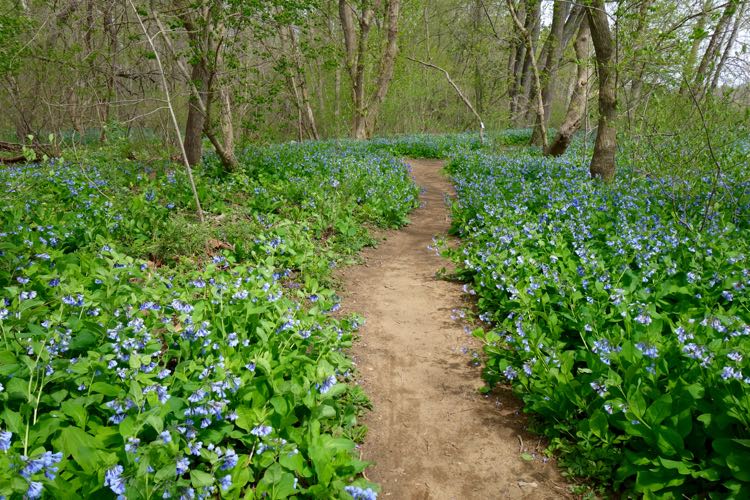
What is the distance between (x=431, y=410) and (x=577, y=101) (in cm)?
876

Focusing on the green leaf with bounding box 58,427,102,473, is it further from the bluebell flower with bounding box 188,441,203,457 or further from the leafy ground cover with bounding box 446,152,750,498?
the leafy ground cover with bounding box 446,152,750,498

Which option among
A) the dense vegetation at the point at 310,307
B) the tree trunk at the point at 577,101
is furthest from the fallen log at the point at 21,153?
the tree trunk at the point at 577,101

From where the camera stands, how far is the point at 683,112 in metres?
4.99

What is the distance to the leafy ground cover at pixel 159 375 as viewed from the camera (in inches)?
63.2

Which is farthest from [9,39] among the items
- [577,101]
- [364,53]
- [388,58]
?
[577,101]

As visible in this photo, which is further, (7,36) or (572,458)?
(7,36)

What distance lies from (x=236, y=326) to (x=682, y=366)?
2.25 meters

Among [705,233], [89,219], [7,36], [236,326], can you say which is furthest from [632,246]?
[7,36]

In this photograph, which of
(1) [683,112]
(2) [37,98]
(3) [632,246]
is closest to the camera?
(3) [632,246]

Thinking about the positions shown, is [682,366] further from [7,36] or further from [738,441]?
[7,36]

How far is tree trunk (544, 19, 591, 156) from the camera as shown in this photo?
8.91m

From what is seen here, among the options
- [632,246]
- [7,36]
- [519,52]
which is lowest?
[632,246]

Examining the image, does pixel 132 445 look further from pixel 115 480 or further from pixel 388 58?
pixel 388 58

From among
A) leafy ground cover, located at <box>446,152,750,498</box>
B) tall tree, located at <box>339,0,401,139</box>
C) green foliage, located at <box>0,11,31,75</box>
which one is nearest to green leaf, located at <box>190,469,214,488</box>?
leafy ground cover, located at <box>446,152,750,498</box>
